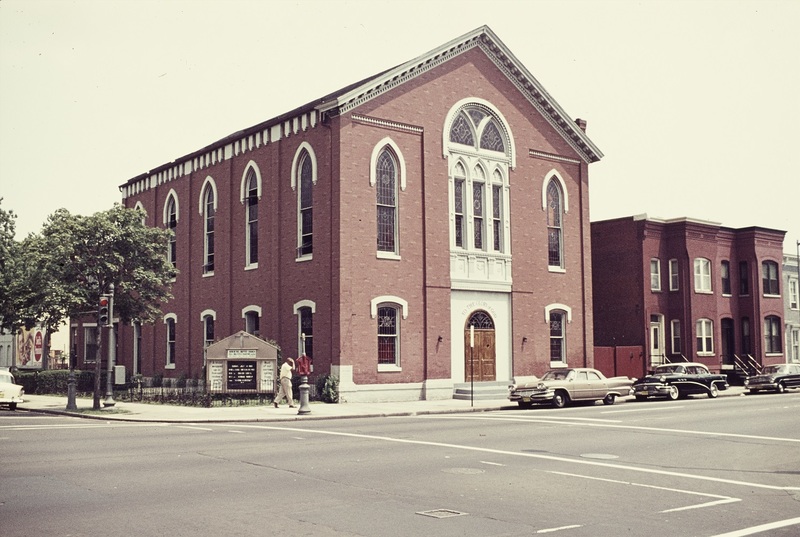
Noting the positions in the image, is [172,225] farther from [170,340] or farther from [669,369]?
[669,369]

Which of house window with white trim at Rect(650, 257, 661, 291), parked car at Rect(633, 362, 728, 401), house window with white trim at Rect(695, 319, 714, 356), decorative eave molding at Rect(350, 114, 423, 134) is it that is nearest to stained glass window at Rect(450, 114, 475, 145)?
decorative eave molding at Rect(350, 114, 423, 134)

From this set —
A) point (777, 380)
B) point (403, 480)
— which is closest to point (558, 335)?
point (777, 380)

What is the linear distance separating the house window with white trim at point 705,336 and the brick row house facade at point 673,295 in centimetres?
6

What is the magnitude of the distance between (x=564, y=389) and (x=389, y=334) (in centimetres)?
721

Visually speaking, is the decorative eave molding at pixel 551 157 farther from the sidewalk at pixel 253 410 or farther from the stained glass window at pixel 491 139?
the sidewalk at pixel 253 410

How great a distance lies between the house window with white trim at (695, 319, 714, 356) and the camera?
157 feet

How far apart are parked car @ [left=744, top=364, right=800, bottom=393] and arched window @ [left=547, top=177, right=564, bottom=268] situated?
36.5 ft

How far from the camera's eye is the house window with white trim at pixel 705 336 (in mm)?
47719

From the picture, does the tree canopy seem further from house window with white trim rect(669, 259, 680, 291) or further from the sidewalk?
house window with white trim rect(669, 259, 680, 291)

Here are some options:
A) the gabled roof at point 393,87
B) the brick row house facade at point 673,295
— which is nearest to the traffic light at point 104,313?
the gabled roof at point 393,87

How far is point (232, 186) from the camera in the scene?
39.6 metres

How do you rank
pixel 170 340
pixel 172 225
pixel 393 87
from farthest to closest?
pixel 172 225, pixel 170 340, pixel 393 87

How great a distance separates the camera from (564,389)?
99.4ft

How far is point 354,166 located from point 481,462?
1978cm
